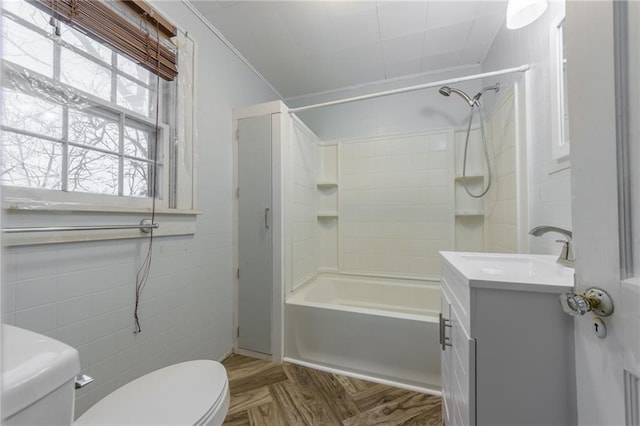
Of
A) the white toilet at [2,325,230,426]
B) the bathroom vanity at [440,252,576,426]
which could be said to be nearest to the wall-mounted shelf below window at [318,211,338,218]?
the white toilet at [2,325,230,426]

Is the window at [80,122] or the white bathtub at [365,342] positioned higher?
the window at [80,122]

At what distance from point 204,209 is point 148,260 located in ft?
1.58

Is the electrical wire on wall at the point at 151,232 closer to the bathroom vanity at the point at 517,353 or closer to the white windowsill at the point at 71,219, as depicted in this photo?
the white windowsill at the point at 71,219

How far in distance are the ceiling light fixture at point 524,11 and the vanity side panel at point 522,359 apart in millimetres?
1318

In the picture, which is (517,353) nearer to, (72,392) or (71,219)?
(72,392)

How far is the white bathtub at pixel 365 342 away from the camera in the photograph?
56.8 inches

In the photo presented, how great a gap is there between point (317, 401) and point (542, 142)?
6.08 feet

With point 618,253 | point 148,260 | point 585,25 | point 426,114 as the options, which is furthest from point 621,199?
point 426,114

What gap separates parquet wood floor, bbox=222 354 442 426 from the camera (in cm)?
125

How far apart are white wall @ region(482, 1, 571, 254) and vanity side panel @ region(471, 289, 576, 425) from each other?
0.73 meters

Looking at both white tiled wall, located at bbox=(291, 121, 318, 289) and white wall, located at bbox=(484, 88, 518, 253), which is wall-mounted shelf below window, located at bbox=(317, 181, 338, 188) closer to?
white tiled wall, located at bbox=(291, 121, 318, 289)

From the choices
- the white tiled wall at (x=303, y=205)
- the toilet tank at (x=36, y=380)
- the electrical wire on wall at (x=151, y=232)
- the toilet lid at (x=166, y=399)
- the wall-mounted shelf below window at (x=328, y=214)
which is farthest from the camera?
the wall-mounted shelf below window at (x=328, y=214)

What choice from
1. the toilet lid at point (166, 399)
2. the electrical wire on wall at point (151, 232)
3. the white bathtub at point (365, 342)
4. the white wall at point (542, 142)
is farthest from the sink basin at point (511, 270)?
the electrical wire on wall at point (151, 232)

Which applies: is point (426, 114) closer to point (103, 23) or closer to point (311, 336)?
point (311, 336)
